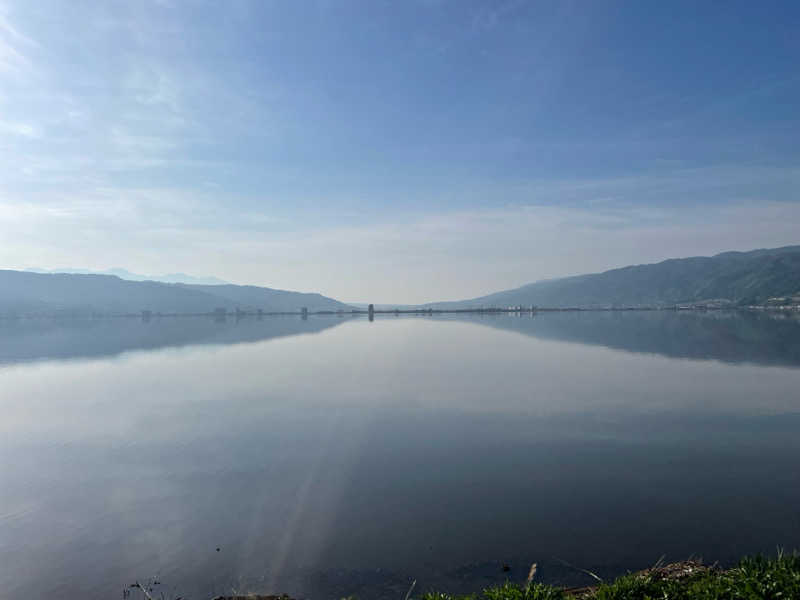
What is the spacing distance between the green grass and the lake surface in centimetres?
249

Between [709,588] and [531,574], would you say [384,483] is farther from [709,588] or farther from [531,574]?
[709,588]

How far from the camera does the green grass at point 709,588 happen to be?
10.1 meters

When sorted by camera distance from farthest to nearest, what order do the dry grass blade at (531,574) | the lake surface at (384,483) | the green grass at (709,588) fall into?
the lake surface at (384,483) → the dry grass blade at (531,574) → the green grass at (709,588)

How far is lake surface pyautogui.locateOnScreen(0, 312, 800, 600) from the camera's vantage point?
14344 millimetres

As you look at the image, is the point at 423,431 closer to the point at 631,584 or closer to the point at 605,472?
the point at 605,472

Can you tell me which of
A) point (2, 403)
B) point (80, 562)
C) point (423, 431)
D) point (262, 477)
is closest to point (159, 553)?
point (80, 562)

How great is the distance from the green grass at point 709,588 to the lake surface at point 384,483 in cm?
249

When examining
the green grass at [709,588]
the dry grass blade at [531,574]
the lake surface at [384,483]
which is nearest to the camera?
the green grass at [709,588]

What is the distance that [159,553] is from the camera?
1517cm

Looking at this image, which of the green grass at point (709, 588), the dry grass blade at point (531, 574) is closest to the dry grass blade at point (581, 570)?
the dry grass blade at point (531, 574)

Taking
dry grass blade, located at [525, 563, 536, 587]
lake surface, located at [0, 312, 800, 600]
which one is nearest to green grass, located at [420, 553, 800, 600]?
dry grass blade, located at [525, 563, 536, 587]

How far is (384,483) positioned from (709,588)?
12.9 m

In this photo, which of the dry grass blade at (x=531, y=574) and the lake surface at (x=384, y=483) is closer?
the dry grass blade at (x=531, y=574)

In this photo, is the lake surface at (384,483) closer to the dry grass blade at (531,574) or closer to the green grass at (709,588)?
the dry grass blade at (531,574)
